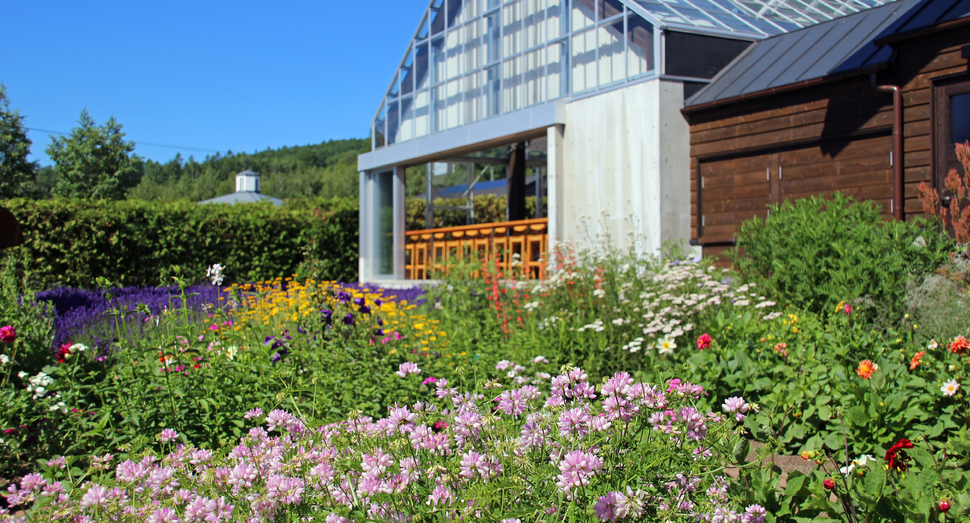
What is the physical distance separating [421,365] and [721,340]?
6.00 ft

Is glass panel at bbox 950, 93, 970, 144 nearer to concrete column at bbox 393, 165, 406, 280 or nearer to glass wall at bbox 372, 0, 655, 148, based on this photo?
glass wall at bbox 372, 0, 655, 148

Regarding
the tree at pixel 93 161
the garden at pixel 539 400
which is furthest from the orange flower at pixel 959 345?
the tree at pixel 93 161

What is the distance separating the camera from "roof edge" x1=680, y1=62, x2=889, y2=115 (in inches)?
293

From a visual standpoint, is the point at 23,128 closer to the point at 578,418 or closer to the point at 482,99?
the point at 482,99

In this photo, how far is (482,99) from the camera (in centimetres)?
1200

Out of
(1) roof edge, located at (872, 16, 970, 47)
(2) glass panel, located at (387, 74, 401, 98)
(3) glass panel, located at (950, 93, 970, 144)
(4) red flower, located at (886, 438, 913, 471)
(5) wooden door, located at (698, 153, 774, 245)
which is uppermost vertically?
(2) glass panel, located at (387, 74, 401, 98)

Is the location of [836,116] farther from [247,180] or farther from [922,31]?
[247,180]

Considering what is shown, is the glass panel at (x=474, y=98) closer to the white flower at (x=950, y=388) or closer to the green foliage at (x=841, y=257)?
the green foliage at (x=841, y=257)

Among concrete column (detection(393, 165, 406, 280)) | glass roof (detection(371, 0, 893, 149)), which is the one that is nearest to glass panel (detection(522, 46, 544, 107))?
glass roof (detection(371, 0, 893, 149))

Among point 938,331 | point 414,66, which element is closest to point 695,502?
point 938,331

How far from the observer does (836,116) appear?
7.97 meters

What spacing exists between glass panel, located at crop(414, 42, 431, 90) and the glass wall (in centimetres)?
2

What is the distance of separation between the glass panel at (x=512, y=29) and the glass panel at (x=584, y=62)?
4.42ft

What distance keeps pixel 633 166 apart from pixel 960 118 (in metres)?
3.56
